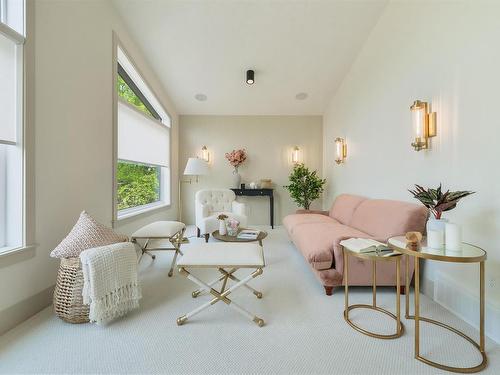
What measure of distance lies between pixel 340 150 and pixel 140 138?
3.28m

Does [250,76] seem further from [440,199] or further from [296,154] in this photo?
[440,199]

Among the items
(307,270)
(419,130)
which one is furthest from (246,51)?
(307,270)

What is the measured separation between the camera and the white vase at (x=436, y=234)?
1.32m

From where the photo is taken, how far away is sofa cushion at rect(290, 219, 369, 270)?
193 cm

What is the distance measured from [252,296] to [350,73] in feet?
12.0

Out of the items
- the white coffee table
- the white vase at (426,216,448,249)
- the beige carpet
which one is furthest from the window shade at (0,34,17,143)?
the white vase at (426,216,448,249)

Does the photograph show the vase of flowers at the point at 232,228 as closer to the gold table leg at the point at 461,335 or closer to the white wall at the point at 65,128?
the white wall at the point at 65,128

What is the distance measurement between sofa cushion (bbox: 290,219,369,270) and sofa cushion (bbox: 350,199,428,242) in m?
0.20

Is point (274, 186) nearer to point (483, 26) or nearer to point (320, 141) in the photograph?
point (320, 141)

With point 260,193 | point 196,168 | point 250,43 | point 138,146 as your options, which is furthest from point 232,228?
point 250,43

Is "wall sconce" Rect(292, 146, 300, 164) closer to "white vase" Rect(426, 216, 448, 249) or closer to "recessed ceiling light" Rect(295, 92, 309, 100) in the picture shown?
"recessed ceiling light" Rect(295, 92, 309, 100)

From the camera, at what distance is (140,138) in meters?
3.38

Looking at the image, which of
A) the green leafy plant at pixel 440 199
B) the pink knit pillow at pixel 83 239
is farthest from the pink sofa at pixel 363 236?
the pink knit pillow at pixel 83 239

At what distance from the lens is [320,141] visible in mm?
5066
